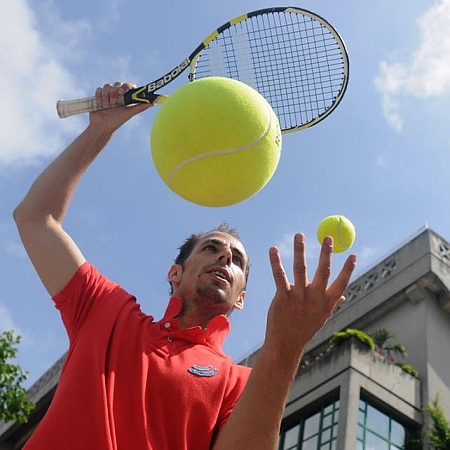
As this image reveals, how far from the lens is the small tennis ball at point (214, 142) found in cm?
393

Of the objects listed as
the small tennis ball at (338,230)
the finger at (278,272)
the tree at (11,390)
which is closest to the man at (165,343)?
the finger at (278,272)

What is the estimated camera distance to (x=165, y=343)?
A: 3.42 metres

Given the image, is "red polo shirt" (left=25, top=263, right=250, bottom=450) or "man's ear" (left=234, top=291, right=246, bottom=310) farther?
"man's ear" (left=234, top=291, right=246, bottom=310)

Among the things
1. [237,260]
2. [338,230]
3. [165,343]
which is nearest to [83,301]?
[165,343]

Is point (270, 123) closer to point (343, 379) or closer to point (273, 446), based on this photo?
point (273, 446)

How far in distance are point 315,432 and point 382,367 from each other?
232 cm

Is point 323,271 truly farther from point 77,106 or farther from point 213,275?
point 77,106

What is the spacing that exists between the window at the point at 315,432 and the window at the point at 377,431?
599 mm

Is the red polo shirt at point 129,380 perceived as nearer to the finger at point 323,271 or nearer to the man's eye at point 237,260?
the man's eye at point 237,260

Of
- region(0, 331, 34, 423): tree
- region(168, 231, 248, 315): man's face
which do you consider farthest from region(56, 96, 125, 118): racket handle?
region(0, 331, 34, 423): tree

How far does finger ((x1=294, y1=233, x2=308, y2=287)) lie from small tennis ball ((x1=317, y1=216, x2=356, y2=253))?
595cm

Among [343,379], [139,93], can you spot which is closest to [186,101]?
[139,93]

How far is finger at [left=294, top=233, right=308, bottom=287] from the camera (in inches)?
107

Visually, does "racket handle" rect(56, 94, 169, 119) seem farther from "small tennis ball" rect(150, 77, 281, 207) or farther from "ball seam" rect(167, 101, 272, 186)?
"ball seam" rect(167, 101, 272, 186)
